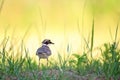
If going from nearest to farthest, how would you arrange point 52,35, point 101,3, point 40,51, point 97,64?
point 97,64, point 40,51, point 52,35, point 101,3

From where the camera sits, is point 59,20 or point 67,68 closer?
point 67,68

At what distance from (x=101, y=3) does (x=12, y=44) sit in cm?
422

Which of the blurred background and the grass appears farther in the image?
the blurred background

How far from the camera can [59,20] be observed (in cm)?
996

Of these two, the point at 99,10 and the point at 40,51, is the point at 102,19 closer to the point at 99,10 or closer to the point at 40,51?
the point at 99,10

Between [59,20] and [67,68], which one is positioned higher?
[59,20]

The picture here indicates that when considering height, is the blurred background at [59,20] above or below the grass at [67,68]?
above

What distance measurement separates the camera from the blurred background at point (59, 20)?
8039 mm

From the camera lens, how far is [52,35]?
8969mm

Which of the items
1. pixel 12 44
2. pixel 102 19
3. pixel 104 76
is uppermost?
pixel 102 19

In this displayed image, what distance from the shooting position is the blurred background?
8039 millimetres

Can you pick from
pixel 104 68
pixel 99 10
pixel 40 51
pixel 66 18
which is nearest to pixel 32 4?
pixel 66 18

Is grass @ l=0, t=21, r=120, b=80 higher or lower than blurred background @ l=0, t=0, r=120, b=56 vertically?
lower

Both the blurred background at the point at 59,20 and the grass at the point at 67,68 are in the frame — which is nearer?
the grass at the point at 67,68
